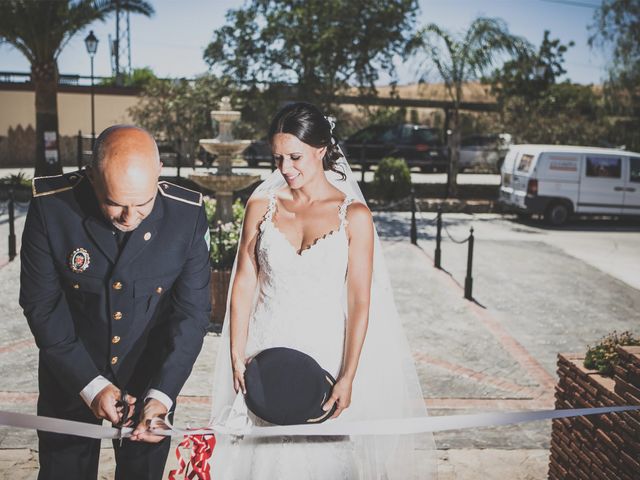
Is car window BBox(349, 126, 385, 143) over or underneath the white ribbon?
over

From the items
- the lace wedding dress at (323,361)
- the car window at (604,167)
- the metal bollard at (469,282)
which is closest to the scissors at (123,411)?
the lace wedding dress at (323,361)

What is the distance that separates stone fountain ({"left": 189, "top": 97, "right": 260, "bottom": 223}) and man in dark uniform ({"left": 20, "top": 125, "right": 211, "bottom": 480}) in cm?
933

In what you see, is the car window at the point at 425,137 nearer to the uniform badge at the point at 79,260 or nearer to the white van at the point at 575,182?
the white van at the point at 575,182

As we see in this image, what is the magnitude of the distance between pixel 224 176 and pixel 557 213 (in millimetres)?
8946

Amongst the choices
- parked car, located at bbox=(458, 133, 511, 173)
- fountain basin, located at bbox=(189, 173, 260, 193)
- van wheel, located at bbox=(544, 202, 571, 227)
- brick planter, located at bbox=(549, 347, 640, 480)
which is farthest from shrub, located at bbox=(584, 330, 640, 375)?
parked car, located at bbox=(458, 133, 511, 173)

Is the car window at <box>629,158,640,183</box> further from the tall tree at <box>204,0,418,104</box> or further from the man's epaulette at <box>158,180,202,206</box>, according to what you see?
the man's epaulette at <box>158,180,202,206</box>

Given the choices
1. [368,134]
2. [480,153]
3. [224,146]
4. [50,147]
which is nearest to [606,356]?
[224,146]

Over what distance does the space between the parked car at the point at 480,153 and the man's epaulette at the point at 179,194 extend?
2343 centimetres

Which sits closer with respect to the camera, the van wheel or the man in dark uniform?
the man in dark uniform

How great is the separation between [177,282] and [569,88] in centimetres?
3728

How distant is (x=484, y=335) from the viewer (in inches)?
314

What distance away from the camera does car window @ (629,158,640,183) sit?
16891mm

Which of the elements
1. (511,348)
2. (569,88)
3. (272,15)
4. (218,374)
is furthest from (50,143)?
(569,88)

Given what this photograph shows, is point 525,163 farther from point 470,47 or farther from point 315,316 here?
point 315,316
